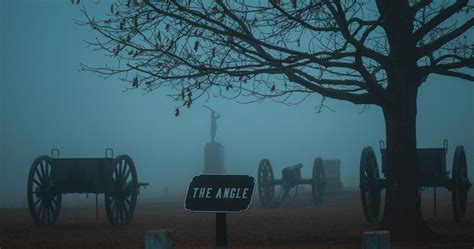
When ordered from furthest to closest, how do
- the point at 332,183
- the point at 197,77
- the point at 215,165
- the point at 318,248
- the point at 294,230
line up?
the point at 215,165
the point at 332,183
the point at 294,230
the point at 197,77
the point at 318,248

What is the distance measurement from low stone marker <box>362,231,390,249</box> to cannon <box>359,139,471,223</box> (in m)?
9.57

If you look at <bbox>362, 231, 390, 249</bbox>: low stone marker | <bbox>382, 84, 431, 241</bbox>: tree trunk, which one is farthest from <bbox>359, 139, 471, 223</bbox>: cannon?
<bbox>362, 231, 390, 249</bbox>: low stone marker

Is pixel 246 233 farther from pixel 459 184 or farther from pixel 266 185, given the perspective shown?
pixel 266 185

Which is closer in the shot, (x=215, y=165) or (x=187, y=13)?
(x=187, y=13)

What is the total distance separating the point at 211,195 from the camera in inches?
275

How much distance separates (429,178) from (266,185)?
32.3 feet

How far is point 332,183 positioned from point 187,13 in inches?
913

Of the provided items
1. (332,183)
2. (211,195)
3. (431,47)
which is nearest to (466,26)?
(431,47)

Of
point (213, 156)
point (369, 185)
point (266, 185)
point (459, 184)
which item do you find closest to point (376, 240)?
point (369, 185)

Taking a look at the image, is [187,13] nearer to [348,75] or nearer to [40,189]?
[348,75]

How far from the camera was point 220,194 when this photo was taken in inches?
274

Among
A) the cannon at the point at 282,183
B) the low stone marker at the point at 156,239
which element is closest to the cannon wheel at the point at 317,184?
the cannon at the point at 282,183

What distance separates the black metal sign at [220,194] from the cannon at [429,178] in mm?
8152

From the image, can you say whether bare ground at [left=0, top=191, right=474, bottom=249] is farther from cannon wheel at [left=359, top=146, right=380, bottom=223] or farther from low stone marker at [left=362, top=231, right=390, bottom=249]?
low stone marker at [left=362, top=231, right=390, bottom=249]
